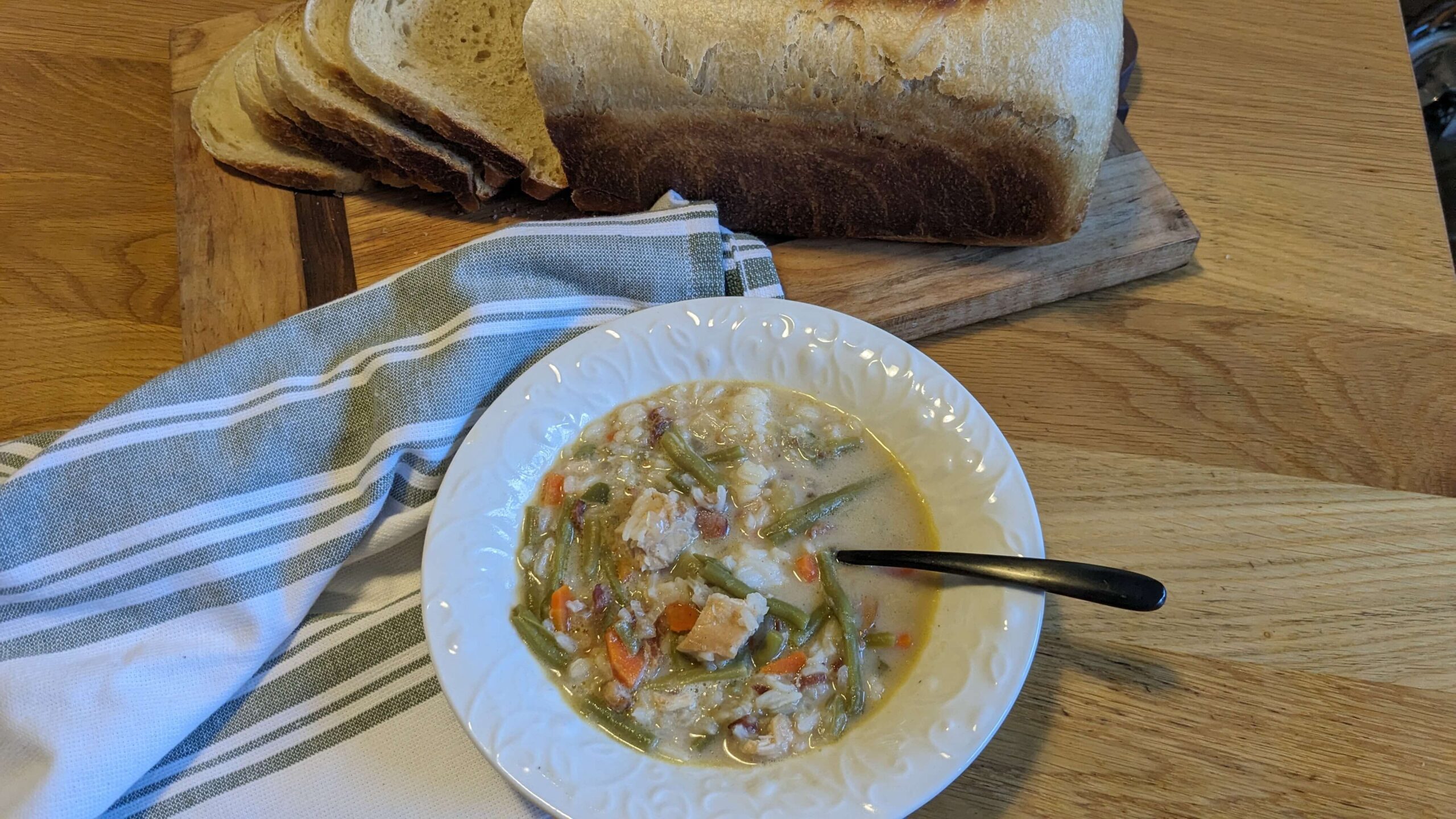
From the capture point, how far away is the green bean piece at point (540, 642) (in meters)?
1.77

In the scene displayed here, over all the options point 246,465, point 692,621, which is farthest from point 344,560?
point 692,621

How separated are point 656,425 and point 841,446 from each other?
410 millimetres

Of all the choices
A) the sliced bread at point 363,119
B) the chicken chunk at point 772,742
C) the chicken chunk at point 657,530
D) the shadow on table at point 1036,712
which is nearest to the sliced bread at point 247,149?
the sliced bread at point 363,119

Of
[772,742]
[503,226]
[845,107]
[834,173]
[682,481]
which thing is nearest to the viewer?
[772,742]

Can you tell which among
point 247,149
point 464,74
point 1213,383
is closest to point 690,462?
point 1213,383

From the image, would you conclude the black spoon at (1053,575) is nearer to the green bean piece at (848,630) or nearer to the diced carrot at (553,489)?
the green bean piece at (848,630)

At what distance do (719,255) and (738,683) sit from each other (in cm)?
113

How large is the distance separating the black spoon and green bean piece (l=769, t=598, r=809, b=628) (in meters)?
0.19

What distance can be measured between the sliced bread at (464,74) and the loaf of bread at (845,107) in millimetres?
158

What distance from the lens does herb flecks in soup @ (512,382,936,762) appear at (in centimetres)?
170

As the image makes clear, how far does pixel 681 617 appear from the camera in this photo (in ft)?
5.86

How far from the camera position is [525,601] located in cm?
185

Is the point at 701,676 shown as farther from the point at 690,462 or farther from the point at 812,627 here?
the point at 690,462

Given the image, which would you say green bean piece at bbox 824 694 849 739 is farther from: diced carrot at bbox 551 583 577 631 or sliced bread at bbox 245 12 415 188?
sliced bread at bbox 245 12 415 188
